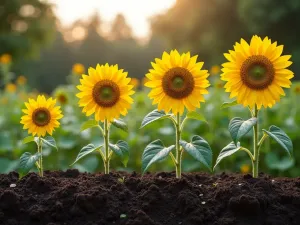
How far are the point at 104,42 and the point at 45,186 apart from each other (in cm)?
3953

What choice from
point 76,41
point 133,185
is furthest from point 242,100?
point 76,41

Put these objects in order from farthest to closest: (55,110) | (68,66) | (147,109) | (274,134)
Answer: (68,66) < (147,109) < (55,110) < (274,134)

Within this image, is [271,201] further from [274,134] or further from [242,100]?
[242,100]

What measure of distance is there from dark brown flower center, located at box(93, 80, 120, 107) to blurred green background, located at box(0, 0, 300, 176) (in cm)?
296

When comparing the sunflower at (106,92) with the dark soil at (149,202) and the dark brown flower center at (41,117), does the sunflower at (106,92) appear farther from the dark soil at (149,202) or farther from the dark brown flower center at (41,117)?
the dark soil at (149,202)

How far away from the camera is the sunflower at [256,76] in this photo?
8.56 ft

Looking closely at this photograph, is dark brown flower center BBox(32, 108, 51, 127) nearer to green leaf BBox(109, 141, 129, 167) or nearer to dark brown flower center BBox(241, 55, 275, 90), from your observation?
green leaf BBox(109, 141, 129, 167)

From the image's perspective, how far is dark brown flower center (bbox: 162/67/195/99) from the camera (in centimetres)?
264

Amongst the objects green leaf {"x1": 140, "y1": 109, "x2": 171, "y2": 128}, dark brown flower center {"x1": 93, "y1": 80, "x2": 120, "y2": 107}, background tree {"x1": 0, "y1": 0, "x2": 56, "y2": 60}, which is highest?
background tree {"x1": 0, "y1": 0, "x2": 56, "y2": 60}

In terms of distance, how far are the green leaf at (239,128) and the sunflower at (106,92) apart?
54 cm

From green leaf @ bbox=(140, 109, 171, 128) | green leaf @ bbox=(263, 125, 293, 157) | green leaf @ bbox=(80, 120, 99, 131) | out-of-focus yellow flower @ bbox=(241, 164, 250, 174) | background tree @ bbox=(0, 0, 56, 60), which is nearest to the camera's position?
green leaf @ bbox=(263, 125, 293, 157)

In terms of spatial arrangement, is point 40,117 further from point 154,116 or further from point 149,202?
point 149,202

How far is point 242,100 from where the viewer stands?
8.61ft

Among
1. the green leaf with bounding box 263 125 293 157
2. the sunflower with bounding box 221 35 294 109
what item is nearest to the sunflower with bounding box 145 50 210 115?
the sunflower with bounding box 221 35 294 109
